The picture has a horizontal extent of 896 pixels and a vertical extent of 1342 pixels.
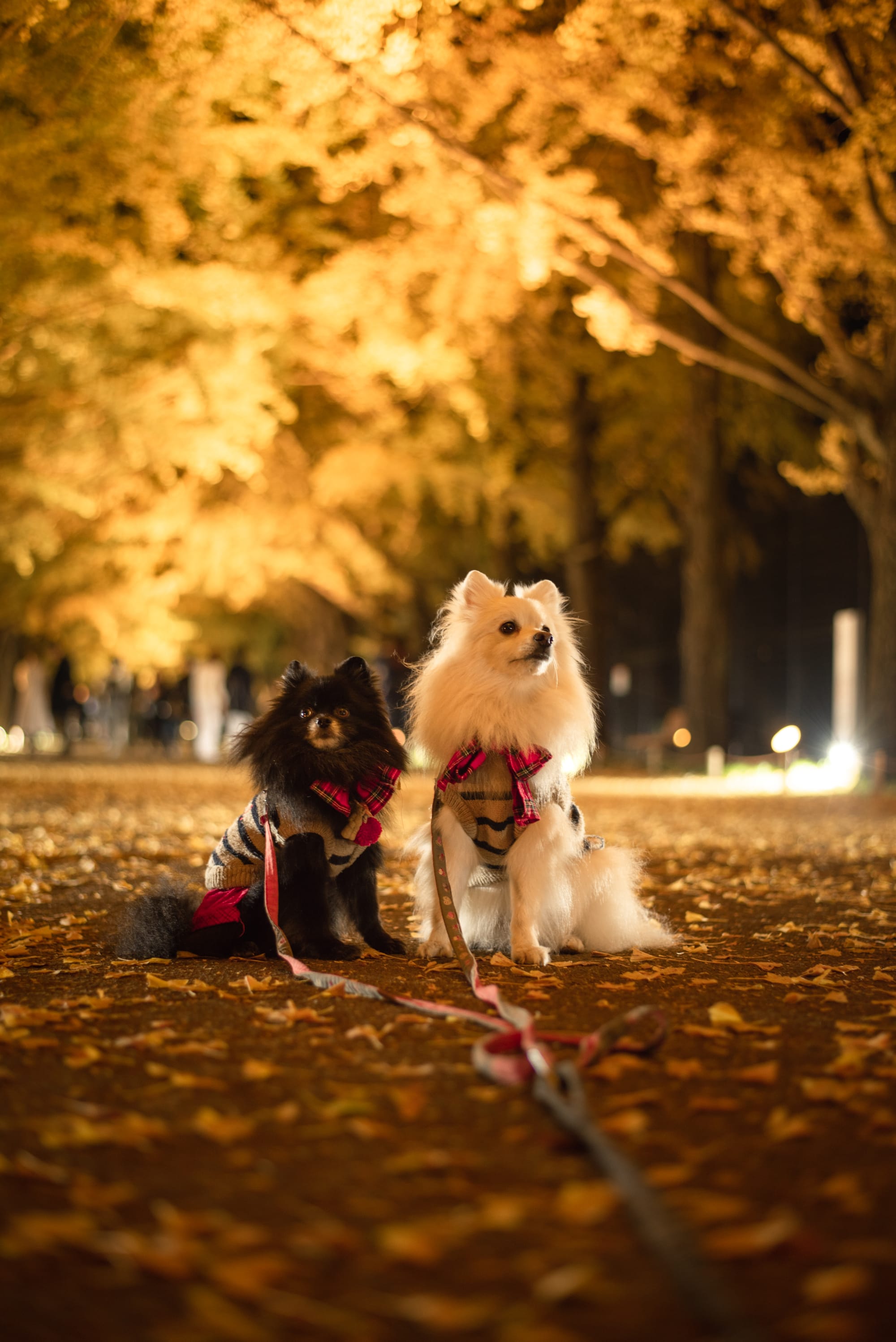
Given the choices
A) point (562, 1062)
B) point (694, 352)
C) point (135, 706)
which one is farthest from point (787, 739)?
point (135, 706)

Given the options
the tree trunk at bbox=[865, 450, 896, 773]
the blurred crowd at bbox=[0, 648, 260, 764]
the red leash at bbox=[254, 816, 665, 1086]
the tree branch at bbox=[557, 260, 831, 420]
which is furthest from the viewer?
the blurred crowd at bbox=[0, 648, 260, 764]

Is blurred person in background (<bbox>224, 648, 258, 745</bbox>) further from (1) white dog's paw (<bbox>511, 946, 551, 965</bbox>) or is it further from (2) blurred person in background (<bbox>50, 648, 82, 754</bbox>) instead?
(1) white dog's paw (<bbox>511, 946, 551, 965</bbox>)

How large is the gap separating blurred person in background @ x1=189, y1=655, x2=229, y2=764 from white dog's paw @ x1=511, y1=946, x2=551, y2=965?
2219cm

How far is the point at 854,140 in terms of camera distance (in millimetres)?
12594

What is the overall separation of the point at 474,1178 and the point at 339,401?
23.5 metres

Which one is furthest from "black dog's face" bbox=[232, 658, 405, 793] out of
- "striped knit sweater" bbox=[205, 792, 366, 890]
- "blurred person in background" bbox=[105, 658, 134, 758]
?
"blurred person in background" bbox=[105, 658, 134, 758]

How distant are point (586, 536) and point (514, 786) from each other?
17.4 meters

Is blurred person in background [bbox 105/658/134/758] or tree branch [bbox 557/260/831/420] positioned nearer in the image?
tree branch [bbox 557/260/831/420]

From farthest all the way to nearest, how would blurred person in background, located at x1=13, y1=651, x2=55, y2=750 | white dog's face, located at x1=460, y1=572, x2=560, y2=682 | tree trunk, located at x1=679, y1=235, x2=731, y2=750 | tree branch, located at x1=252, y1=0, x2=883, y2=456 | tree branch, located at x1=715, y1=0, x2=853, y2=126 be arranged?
blurred person in background, located at x1=13, y1=651, x2=55, y2=750, tree trunk, located at x1=679, y1=235, x2=731, y2=750, tree branch, located at x1=252, y1=0, x2=883, y2=456, tree branch, located at x1=715, y1=0, x2=853, y2=126, white dog's face, located at x1=460, y1=572, x2=560, y2=682

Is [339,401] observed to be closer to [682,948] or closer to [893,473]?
[893,473]

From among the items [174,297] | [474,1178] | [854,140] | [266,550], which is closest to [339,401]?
[266,550]

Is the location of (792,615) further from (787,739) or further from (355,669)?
(355,669)

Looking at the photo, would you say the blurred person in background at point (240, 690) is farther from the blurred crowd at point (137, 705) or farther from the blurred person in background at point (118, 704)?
the blurred person in background at point (118, 704)

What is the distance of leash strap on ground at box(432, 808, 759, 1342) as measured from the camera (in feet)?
6.57
